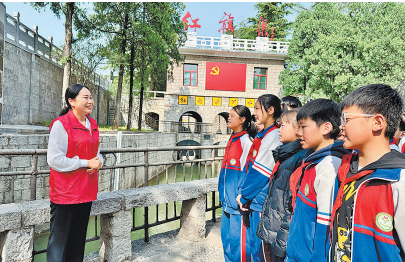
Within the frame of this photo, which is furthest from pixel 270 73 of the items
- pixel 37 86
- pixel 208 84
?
pixel 37 86

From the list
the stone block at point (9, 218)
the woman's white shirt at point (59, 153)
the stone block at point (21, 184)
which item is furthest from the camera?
the stone block at point (21, 184)

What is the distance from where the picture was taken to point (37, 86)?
12.8 m

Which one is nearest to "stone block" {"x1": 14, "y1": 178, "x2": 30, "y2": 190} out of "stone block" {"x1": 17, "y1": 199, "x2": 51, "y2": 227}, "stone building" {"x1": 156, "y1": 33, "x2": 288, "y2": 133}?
"stone block" {"x1": 17, "y1": 199, "x2": 51, "y2": 227}

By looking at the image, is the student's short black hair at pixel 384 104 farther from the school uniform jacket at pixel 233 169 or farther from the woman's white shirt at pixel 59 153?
the woman's white shirt at pixel 59 153

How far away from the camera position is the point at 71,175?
1925 millimetres

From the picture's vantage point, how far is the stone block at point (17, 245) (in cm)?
213

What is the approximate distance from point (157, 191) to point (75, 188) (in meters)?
1.24

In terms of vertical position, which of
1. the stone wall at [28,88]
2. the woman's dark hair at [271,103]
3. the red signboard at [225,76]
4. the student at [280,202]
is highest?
the red signboard at [225,76]

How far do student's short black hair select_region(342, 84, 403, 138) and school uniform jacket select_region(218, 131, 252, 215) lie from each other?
1552 millimetres

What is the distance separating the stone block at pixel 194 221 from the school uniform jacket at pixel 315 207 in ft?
6.82

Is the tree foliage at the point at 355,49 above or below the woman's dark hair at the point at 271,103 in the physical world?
above

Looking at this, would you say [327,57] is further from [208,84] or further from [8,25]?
[8,25]

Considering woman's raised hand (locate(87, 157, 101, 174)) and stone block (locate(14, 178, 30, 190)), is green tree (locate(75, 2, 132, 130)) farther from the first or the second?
woman's raised hand (locate(87, 157, 101, 174))

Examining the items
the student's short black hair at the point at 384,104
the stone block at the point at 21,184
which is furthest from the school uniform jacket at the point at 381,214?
the stone block at the point at 21,184
